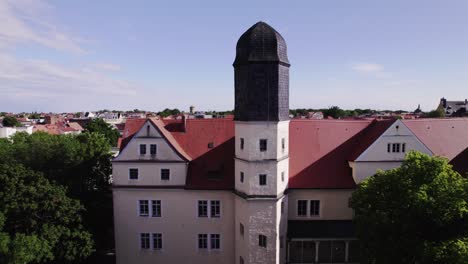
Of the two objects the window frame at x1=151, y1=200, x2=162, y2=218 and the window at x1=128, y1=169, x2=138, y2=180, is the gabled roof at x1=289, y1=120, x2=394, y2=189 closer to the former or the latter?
the window frame at x1=151, y1=200, x2=162, y2=218

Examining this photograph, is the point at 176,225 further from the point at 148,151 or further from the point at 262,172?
the point at 262,172

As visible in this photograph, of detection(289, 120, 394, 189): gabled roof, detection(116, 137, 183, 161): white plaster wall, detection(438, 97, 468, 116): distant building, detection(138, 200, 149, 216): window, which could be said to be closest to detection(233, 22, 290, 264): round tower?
detection(289, 120, 394, 189): gabled roof

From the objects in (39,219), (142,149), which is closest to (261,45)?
(142,149)

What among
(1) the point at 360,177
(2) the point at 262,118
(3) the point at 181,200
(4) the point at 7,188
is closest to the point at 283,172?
(2) the point at 262,118

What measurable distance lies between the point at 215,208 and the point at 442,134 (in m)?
23.2

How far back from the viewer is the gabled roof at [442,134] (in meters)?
31.4

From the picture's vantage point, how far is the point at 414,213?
2027cm

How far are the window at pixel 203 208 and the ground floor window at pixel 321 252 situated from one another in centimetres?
777

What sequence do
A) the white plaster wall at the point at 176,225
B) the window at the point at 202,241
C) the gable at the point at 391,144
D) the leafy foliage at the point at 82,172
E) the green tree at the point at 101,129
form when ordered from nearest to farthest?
1. the gable at the point at 391,144
2. the white plaster wall at the point at 176,225
3. the window at the point at 202,241
4. the leafy foliage at the point at 82,172
5. the green tree at the point at 101,129

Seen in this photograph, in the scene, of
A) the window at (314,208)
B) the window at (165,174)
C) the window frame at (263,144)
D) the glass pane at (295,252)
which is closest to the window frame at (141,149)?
the window at (165,174)

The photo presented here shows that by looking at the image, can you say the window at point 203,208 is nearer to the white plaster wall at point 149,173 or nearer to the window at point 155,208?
the white plaster wall at point 149,173

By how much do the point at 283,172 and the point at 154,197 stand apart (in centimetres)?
1160

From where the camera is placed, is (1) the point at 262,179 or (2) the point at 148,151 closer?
(1) the point at 262,179

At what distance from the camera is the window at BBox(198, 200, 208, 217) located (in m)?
29.6
